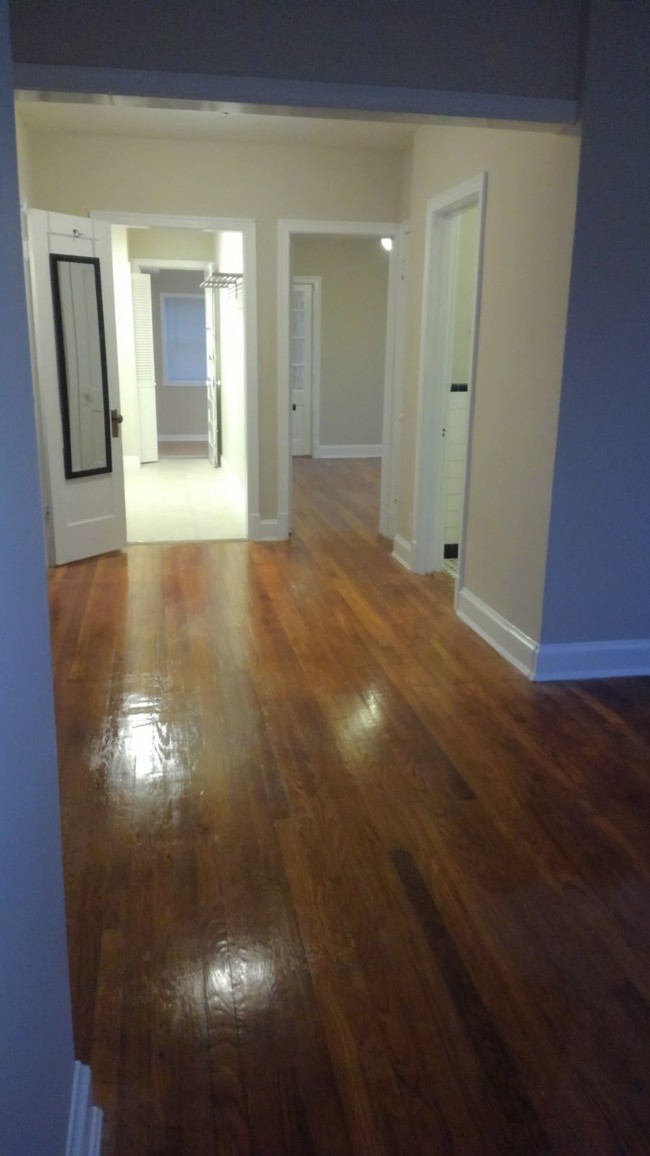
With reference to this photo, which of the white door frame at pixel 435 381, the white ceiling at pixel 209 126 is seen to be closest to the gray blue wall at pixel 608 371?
the white door frame at pixel 435 381

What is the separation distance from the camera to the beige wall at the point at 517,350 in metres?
3.47

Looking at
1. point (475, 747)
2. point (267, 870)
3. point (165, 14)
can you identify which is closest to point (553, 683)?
point (475, 747)

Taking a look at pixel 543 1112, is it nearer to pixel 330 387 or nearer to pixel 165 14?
pixel 165 14

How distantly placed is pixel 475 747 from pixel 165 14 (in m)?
2.84

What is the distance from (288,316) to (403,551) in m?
1.90

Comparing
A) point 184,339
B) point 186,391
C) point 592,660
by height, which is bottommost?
point 592,660

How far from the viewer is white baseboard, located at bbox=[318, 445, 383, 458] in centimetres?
1057

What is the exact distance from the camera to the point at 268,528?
20.8 feet

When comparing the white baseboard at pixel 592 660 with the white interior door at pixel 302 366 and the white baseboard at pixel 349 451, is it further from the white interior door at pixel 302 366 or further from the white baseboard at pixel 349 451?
the white baseboard at pixel 349 451

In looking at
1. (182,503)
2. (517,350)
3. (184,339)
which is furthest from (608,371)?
(184,339)

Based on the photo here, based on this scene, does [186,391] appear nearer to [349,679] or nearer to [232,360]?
[232,360]

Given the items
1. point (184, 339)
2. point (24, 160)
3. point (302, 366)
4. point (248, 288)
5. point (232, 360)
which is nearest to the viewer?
point (24, 160)

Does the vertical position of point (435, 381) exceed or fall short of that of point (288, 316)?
it falls short

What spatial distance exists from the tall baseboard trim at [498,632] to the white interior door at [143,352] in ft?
20.2
